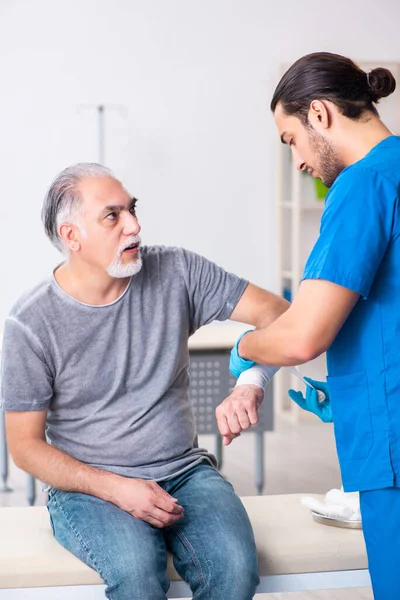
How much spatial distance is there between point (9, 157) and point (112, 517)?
12.0ft

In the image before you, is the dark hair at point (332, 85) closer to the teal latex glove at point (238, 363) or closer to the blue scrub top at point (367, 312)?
the blue scrub top at point (367, 312)

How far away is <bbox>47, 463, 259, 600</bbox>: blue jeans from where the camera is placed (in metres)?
1.60

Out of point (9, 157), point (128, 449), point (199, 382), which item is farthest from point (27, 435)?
point (9, 157)

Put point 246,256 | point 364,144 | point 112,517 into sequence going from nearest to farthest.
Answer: point 364,144
point 112,517
point 246,256

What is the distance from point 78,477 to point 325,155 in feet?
2.49

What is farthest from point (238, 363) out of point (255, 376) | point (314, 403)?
point (314, 403)

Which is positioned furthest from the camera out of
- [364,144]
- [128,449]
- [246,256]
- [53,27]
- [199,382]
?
[246,256]

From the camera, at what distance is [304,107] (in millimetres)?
1506

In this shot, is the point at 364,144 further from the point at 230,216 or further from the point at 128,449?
the point at 230,216

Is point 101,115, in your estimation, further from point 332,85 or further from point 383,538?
point 383,538

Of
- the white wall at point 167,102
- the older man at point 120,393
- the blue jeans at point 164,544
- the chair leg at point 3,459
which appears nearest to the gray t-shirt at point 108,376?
the older man at point 120,393

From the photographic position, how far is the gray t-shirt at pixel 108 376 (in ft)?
5.90

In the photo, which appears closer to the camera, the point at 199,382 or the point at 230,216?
the point at 199,382

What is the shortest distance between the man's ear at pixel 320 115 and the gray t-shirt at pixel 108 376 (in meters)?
0.57
